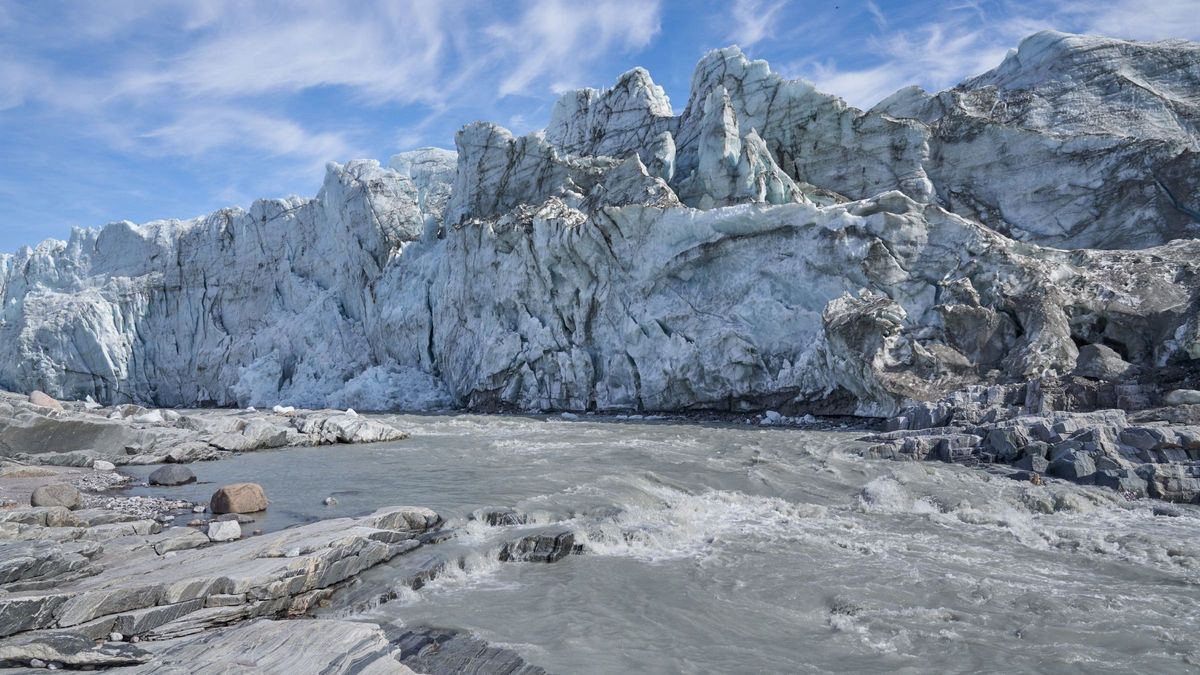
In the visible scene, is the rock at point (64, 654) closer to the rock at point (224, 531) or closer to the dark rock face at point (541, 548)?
the rock at point (224, 531)

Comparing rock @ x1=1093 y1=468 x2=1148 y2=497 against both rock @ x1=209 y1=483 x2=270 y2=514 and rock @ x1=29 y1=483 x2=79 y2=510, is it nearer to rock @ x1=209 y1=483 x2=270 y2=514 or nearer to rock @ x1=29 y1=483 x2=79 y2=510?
rock @ x1=209 y1=483 x2=270 y2=514

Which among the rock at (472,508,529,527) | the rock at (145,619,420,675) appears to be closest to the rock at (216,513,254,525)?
the rock at (472,508,529,527)

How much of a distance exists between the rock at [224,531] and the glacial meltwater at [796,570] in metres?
0.84

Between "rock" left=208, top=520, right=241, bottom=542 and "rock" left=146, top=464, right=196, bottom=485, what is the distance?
19.1 ft

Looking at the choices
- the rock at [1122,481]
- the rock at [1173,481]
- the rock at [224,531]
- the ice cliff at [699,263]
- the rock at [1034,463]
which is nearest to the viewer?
the rock at [224,531]

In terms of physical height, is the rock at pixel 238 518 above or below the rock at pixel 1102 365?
below

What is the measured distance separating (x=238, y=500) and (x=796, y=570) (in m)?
7.51

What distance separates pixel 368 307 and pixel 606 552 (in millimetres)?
27643

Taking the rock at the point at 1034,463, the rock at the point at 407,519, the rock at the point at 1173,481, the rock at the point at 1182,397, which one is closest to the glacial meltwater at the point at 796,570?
the rock at the point at 407,519

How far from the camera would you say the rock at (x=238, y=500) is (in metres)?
9.64

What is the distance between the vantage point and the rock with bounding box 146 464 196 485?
41.4 feet

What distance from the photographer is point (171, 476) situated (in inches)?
499

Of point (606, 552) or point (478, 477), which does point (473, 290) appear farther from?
point (606, 552)

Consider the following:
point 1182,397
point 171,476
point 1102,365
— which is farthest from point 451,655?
point 1102,365
